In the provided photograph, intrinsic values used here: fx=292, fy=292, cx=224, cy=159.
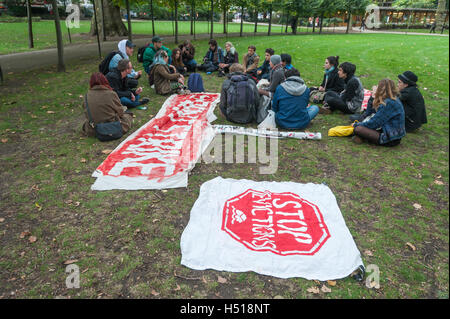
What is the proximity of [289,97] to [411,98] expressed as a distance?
8.53ft

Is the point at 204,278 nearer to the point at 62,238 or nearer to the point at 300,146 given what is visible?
the point at 62,238

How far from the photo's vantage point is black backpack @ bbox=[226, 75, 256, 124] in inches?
264

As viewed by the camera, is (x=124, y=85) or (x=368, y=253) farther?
(x=124, y=85)

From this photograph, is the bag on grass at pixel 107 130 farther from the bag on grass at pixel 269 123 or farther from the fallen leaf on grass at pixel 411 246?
the fallen leaf on grass at pixel 411 246

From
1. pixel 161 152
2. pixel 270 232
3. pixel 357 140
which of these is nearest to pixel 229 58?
pixel 357 140

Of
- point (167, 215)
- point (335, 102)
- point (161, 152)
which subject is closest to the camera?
point (167, 215)

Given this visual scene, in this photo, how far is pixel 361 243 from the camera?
11.8ft

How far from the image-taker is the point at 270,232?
368 cm

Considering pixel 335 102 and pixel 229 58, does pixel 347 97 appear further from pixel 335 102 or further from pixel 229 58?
pixel 229 58

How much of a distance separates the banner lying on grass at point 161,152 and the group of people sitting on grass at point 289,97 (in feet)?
2.25

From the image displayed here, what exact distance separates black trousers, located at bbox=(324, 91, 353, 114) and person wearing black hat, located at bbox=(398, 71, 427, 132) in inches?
58.0

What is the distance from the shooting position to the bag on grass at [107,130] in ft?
19.5

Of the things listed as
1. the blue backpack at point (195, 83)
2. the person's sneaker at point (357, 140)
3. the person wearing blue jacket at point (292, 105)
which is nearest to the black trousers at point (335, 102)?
the person wearing blue jacket at point (292, 105)
